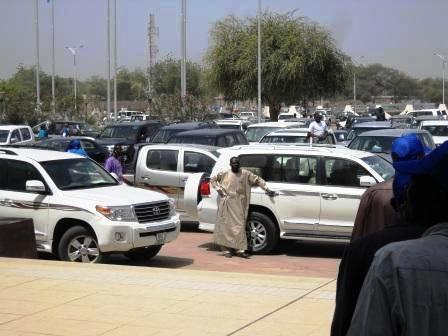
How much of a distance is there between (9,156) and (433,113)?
40776 mm

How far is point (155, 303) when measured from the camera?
7777mm

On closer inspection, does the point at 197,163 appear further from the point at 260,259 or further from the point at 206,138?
the point at 206,138

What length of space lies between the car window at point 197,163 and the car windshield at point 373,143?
5226 mm

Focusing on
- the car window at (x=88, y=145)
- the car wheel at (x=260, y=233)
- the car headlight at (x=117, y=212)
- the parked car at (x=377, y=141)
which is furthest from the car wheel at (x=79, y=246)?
the car window at (x=88, y=145)

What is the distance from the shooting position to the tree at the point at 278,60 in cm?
4684

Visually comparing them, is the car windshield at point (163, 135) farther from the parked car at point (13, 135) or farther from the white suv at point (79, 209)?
the white suv at point (79, 209)

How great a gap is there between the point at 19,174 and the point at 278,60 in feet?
117

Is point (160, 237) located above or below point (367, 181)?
below

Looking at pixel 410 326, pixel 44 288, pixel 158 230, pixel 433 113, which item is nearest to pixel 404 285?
pixel 410 326

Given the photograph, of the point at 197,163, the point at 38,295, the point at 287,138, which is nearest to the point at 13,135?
the point at 287,138

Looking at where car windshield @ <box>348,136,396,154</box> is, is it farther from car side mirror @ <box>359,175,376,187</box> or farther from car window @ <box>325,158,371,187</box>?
car side mirror @ <box>359,175,376,187</box>

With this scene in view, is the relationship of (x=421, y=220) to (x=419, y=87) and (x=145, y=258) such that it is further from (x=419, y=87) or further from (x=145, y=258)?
(x=419, y=87)

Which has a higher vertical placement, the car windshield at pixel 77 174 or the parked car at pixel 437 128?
the parked car at pixel 437 128

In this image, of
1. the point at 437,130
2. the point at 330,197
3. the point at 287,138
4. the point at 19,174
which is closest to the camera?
the point at 19,174
